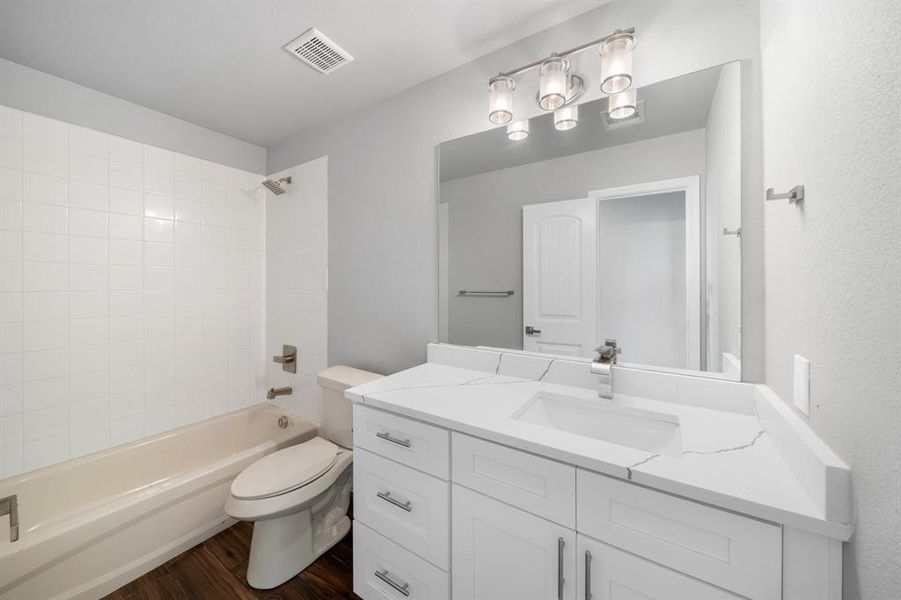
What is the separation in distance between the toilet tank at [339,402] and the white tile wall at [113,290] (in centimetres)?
98

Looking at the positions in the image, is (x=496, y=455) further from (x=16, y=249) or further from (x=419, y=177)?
(x=16, y=249)

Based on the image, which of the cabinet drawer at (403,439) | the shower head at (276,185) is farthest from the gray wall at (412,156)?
the cabinet drawer at (403,439)

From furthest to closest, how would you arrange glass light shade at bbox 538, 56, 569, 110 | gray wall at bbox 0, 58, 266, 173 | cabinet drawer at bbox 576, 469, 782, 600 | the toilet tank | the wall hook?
the toilet tank < gray wall at bbox 0, 58, 266, 173 < glass light shade at bbox 538, 56, 569, 110 < the wall hook < cabinet drawer at bbox 576, 469, 782, 600

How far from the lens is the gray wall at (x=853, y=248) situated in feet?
1.54

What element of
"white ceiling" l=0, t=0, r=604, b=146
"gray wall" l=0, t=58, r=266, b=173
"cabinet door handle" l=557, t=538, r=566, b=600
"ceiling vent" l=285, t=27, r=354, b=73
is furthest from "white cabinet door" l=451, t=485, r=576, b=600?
"gray wall" l=0, t=58, r=266, b=173

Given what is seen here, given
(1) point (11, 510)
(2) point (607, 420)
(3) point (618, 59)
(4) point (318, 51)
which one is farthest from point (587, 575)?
(1) point (11, 510)

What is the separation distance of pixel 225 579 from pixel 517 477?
1.58 meters

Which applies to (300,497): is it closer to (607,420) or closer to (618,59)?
(607,420)

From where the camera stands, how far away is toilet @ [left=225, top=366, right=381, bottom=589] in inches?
57.4

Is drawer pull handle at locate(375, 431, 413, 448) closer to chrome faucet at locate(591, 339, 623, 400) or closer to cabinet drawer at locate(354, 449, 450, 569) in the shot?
cabinet drawer at locate(354, 449, 450, 569)

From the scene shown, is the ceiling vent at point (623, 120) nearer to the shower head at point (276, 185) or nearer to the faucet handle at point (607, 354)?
the faucet handle at point (607, 354)

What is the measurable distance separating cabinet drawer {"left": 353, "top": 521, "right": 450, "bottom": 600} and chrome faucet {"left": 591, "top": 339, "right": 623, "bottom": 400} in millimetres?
765

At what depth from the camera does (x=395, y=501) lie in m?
1.14

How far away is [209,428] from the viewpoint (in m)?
2.23
